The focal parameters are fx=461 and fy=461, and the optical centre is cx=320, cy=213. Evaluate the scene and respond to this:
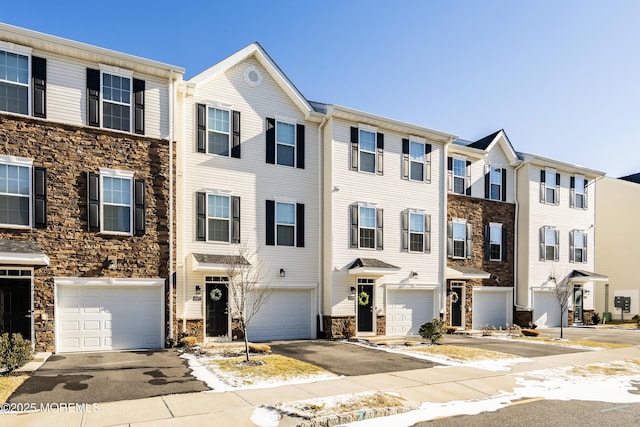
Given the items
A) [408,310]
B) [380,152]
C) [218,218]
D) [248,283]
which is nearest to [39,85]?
[218,218]

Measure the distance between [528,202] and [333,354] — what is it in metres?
16.6

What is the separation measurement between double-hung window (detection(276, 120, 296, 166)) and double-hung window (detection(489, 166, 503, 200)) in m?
12.3

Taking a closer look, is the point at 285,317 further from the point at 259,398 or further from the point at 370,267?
the point at 259,398

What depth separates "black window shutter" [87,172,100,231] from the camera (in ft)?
48.1

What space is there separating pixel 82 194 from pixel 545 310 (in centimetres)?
2461

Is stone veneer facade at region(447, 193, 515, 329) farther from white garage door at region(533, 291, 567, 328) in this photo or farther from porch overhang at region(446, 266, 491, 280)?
white garage door at region(533, 291, 567, 328)

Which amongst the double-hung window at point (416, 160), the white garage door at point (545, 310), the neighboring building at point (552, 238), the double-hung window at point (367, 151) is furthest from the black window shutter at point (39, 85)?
the white garage door at point (545, 310)

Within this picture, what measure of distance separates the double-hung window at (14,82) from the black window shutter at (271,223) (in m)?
8.65

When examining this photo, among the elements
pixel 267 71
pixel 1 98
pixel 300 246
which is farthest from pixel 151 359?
pixel 267 71

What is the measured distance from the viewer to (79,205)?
1458 cm

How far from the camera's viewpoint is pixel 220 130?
17.5 m

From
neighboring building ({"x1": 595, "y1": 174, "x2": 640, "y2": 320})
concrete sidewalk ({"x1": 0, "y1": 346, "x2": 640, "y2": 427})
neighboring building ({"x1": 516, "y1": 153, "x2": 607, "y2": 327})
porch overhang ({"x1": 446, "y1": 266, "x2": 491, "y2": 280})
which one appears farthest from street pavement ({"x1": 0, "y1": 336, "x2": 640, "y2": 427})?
neighboring building ({"x1": 595, "y1": 174, "x2": 640, "y2": 320})

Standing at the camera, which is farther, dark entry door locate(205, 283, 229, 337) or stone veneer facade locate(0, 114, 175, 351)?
dark entry door locate(205, 283, 229, 337)

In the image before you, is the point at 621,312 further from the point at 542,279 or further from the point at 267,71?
the point at 267,71
